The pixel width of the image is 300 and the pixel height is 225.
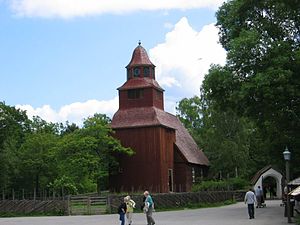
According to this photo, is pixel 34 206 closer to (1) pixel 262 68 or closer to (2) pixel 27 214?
(2) pixel 27 214

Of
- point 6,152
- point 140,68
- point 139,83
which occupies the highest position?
point 140,68

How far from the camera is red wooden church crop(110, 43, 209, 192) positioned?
6272 centimetres

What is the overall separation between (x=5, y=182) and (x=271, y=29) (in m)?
40.0

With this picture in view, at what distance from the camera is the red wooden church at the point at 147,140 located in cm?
6272

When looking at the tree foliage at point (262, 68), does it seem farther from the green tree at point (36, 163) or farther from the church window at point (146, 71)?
the green tree at point (36, 163)

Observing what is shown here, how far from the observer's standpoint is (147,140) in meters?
63.1

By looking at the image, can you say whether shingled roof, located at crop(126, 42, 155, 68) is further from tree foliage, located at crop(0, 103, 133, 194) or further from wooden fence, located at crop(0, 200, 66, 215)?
wooden fence, located at crop(0, 200, 66, 215)

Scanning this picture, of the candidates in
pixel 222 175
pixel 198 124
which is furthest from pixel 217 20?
pixel 198 124

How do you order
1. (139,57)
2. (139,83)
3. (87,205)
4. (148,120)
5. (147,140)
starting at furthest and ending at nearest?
(139,57) → (139,83) → (148,120) → (147,140) → (87,205)

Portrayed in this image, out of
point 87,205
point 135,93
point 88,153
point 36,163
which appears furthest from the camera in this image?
point 36,163

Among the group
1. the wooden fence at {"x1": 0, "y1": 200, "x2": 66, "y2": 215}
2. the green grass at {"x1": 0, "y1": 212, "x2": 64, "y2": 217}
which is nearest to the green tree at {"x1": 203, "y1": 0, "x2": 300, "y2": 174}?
the wooden fence at {"x1": 0, "y1": 200, "x2": 66, "y2": 215}

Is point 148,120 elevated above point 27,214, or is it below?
above

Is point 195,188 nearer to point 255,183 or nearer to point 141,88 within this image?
point 255,183

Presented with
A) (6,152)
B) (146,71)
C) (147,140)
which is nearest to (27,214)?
(6,152)
